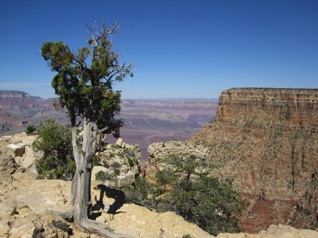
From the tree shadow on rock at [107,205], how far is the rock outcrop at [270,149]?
3478 centimetres

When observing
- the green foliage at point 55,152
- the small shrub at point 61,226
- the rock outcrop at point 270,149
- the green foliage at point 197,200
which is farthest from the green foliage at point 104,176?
the rock outcrop at point 270,149

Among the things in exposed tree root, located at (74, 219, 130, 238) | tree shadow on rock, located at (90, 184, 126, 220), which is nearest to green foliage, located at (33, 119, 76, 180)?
tree shadow on rock, located at (90, 184, 126, 220)

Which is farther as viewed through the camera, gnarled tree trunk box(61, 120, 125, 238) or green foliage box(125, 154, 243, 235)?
green foliage box(125, 154, 243, 235)

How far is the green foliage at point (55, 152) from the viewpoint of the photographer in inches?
870

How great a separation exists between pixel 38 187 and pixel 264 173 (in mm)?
48386

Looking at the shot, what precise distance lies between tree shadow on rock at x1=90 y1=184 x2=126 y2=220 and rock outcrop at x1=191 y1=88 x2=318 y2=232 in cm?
3478

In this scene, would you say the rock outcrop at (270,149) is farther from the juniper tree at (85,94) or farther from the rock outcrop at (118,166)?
the juniper tree at (85,94)

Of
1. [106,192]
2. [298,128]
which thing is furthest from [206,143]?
[106,192]

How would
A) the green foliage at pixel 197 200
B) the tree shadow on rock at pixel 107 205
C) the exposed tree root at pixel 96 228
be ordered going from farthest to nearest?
1. the green foliage at pixel 197 200
2. the tree shadow on rock at pixel 107 205
3. the exposed tree root at pixel 96 228

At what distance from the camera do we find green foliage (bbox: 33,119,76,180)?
870 inches

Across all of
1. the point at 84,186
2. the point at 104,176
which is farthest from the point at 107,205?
the point at 104,176

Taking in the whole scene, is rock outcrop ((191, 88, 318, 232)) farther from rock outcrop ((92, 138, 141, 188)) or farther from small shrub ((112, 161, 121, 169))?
small shrub ((112, 161, 121, 169))

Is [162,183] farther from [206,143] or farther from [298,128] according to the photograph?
[298,128]

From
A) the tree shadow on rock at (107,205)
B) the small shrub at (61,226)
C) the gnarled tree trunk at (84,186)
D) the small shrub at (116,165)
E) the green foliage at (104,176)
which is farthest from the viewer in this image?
the small shrub at (116,165)
